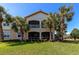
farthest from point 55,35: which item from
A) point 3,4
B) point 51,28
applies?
point 3,4

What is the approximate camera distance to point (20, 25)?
56.1 feet

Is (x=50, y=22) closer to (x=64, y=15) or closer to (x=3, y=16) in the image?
(x=64, y=15)

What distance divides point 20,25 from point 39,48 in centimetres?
63

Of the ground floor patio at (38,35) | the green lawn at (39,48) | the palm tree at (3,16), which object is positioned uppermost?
the palm tree at (3,16)

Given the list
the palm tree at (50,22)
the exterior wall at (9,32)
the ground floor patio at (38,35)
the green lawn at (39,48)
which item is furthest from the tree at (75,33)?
the exterior wall at (9,32)

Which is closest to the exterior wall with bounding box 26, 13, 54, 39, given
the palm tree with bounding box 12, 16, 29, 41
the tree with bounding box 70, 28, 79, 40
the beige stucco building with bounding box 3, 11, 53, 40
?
the beige stucco building with bounding box 3, 11, 53, 40

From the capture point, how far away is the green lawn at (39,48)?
17.0 m

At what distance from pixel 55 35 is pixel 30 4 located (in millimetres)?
839

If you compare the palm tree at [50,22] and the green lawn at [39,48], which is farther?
the palm tree at [50,22]

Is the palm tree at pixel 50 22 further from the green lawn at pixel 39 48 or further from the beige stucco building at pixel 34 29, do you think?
the green lawn at pixel 39 48

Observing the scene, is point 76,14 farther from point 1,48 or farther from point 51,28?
point 1,48

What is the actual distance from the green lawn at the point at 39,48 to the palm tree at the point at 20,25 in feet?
0.96

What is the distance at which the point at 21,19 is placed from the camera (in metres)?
17.1

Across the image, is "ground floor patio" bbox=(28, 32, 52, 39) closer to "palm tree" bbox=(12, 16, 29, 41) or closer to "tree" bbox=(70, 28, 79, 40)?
"palm tree" bbox=(12, 16, 29, 41)
